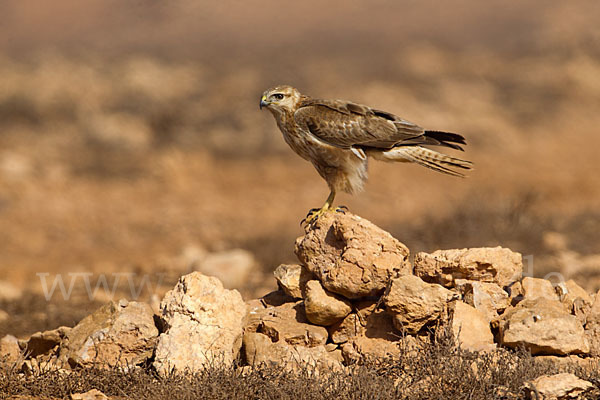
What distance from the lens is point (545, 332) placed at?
20.6 feet

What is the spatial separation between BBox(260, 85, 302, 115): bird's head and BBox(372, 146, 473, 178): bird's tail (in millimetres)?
1025

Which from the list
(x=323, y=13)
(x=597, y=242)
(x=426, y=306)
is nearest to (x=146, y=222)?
(x=597, y=242)

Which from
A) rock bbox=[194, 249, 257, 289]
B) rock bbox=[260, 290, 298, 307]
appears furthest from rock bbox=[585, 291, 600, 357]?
rock bbox=[194, 249, 257, 289]

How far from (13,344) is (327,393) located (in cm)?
415

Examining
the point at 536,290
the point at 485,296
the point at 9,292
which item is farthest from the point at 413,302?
the point at 9,292

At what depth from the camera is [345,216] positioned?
273 inches

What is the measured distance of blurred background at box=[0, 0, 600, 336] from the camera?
16.2m

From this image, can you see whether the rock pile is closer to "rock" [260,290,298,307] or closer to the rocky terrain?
the rocky terrain

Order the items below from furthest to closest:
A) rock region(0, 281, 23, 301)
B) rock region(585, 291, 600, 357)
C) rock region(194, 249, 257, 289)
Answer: rock region(194, 249, 257, 289), rock region(0, 281, 23, 301), rock region(585, 291, 600, 357)

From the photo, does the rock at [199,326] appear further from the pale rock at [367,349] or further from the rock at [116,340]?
the pale rock at [367,349]

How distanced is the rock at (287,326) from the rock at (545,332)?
158cm

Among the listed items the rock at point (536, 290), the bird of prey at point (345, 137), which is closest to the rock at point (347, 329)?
the bird of prey at point (345, 137)

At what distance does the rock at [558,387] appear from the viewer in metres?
5.24

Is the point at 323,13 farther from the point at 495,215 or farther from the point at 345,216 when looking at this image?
the point at 345,216
